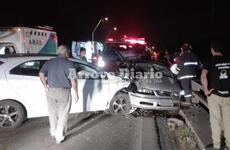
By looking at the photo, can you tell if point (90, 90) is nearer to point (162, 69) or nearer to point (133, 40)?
point (162, 69)

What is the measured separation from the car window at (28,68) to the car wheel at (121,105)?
219 cm

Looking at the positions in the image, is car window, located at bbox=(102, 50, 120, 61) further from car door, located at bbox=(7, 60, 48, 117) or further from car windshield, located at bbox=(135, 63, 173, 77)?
car door, located at bbox=(7, 60, 48, 117)

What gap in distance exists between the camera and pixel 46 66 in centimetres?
685

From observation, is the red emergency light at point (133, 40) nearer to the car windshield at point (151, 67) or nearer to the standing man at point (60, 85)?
the car windshield at point (151, 67)

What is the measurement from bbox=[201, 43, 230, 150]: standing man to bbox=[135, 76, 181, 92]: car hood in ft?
11.2

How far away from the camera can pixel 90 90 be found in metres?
8.87

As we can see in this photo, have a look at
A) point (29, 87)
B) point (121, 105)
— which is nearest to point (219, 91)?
point (121, 105)

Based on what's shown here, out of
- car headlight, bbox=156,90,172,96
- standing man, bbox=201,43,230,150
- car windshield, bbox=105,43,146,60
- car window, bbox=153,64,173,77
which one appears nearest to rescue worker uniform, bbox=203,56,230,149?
standing man, bbox=201,43,230,150

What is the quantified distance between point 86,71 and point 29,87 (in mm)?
1598

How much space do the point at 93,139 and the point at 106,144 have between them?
43 cm

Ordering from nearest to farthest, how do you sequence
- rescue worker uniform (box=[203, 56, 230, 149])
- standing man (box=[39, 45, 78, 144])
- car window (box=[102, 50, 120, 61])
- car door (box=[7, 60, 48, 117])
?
rescue worker uniform (box=[203, 56, 230, 149]) → standing man (box=[39, 45, 78, 144]) → car door (box=[7, 60, 48, 117]) → car window (box=[102, 50, 120, 61])

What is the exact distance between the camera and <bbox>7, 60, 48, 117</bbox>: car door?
313 inches

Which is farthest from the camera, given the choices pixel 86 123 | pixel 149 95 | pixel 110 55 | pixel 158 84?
pixel 110 55

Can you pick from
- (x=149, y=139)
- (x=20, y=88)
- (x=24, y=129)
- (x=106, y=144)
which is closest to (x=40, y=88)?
(x=20, y=88)
